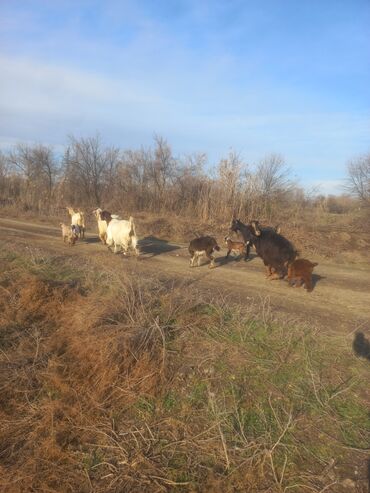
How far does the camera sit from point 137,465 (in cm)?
366

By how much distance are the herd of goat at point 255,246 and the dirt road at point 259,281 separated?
323 mm

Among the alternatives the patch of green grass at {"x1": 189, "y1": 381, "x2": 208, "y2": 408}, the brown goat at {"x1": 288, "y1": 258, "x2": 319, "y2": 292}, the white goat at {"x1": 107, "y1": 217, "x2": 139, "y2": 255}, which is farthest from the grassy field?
the white goat at {"x1": 107, "y1": 217, "x2": 139, "y2": 255}

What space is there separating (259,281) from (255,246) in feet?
4.22

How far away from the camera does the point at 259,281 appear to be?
9.86 meters

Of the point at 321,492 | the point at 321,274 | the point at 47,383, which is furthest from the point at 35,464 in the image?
the point at 321,274

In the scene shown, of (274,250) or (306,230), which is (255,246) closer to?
(274,250)

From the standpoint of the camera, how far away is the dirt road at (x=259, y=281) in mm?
7414

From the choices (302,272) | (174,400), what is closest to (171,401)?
(174,400)

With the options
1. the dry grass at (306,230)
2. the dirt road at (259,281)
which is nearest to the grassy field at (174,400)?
the dirt road at (259,281)

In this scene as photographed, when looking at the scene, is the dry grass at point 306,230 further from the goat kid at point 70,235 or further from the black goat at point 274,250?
the black goat at point 274,250

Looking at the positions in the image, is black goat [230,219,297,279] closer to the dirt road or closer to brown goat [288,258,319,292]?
the dirt road

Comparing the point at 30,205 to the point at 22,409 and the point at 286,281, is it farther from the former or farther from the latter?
the point at 22,409

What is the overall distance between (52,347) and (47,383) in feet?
2.78

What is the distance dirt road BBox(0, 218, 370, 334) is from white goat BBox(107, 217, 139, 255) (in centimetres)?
46
